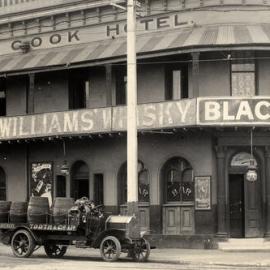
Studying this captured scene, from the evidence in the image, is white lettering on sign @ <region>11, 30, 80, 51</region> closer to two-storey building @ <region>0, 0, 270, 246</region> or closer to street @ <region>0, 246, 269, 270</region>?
two-storey building @ <region>0, 0, 270, 246</region>

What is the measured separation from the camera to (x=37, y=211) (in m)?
20.0

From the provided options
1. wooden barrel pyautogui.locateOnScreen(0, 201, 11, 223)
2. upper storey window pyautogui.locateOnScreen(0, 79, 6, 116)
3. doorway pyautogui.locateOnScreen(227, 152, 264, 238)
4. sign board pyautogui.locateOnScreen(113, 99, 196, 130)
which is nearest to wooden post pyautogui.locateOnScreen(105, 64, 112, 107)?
sign board pyautogui.locateOnScreen(113, 99, 196, 130)

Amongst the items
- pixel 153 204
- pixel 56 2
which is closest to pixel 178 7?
pixel 56 2

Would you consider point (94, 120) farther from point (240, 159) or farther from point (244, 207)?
point (244, 207)

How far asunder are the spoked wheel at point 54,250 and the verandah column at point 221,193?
18.7ft

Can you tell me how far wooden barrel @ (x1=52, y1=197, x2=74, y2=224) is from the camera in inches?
774

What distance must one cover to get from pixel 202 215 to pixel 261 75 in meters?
5.28

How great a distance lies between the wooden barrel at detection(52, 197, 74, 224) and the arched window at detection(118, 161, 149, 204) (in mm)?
5911

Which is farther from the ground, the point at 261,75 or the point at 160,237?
the point at 261,75

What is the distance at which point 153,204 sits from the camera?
24953 millimetres

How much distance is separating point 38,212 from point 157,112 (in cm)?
586

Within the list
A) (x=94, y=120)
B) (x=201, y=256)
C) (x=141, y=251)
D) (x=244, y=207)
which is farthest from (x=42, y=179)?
(x=141, y=251)

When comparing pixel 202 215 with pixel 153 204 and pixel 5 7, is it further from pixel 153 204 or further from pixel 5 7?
pixel 5 7

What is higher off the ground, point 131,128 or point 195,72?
point 195,72
